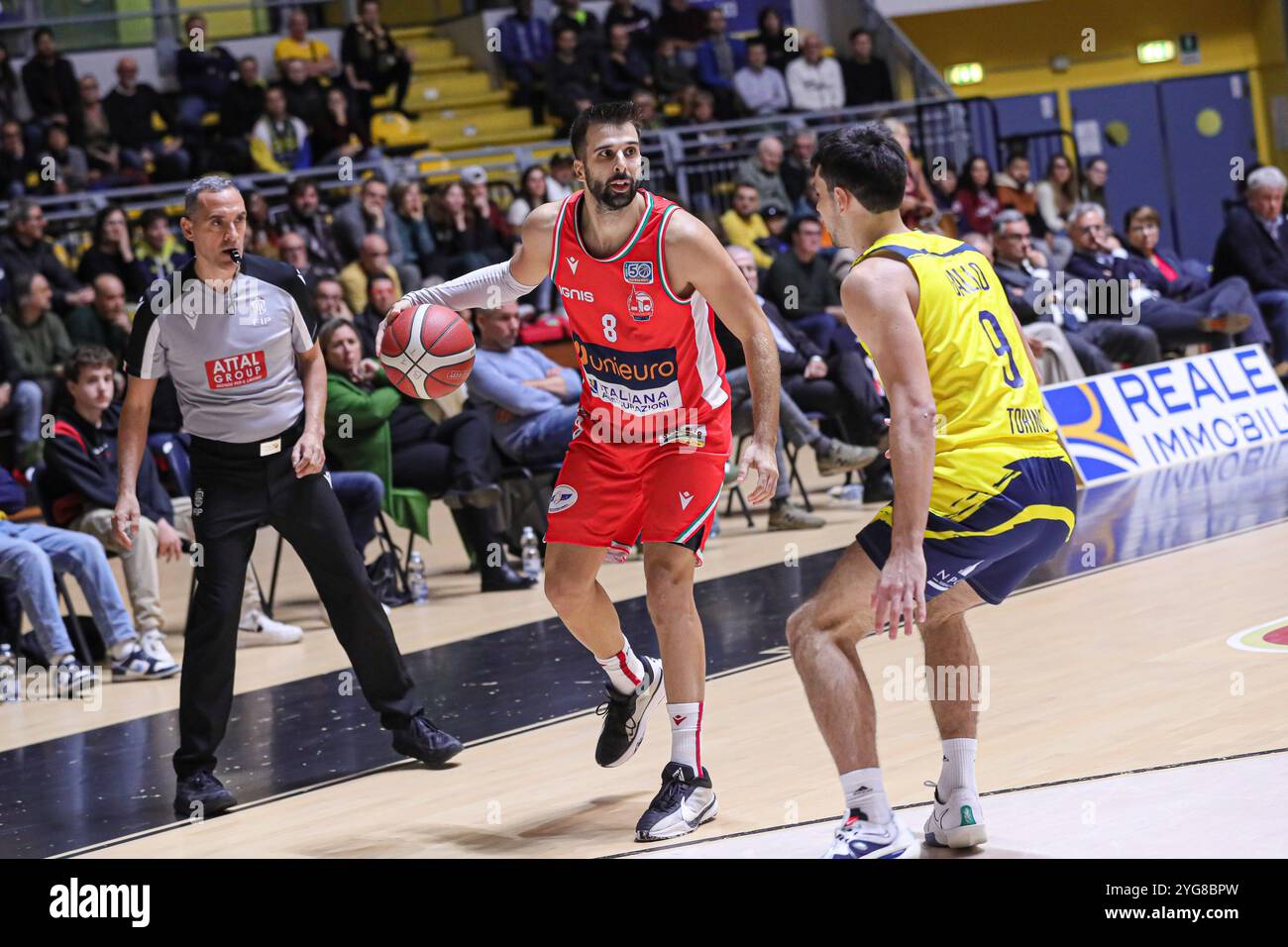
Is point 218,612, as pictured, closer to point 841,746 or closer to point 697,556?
point 697,556

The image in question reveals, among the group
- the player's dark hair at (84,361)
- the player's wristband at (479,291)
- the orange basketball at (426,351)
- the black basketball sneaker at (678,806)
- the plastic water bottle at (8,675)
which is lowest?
the plastic water bottle at (8,675)

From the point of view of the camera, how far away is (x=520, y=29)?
55.1 feet

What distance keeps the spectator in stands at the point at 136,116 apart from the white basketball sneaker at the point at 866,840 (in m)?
11.8

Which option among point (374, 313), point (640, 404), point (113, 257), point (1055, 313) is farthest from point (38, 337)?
point (640, 404)

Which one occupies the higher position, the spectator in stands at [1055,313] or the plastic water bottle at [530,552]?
the spectator in stands at [1055,313]

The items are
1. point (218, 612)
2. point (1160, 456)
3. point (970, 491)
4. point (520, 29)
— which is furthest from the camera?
point (520, 29)

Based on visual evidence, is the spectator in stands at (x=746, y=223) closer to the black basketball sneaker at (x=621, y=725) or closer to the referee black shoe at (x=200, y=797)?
the black basketball sneaker at (x=621, y=725)

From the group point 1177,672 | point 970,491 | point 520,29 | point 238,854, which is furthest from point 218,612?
point 520,29

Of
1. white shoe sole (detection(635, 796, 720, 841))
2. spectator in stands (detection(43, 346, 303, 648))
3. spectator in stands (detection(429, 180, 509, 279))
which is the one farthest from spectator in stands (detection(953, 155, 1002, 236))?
white shoe sole (detection(635, 796, 720, 841))

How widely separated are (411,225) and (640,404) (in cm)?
847

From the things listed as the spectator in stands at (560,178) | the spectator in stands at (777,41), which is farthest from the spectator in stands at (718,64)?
the spectator in stands at (560,178)

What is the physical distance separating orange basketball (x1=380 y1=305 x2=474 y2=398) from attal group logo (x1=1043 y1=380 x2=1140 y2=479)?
5.75 metres

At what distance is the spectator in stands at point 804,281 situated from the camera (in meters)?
11.4
